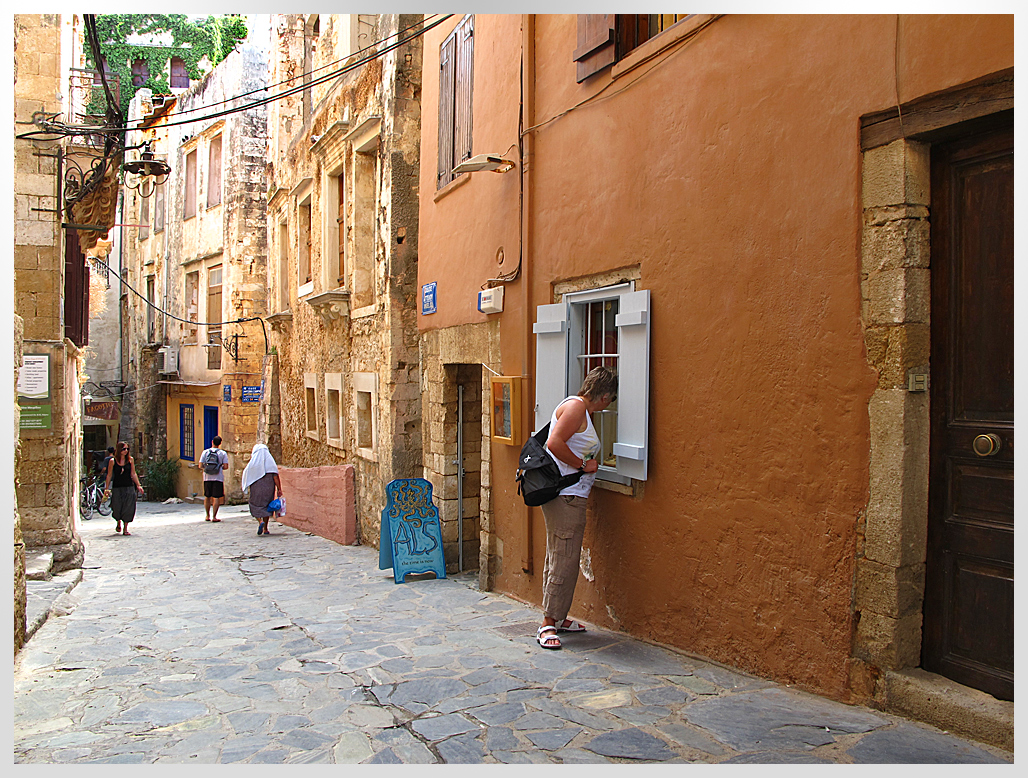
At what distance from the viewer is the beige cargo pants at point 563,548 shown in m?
4.95

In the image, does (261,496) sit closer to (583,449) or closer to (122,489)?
(122,489)

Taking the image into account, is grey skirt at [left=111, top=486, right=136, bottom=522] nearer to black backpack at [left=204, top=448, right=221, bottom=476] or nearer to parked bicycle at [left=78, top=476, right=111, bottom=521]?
black backpack at [left=204, top=448, right=221, bottom=476]

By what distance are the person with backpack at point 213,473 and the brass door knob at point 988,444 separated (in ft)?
43.6

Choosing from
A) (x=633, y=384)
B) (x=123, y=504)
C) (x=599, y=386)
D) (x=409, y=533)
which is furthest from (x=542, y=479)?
(x=123, y=504)

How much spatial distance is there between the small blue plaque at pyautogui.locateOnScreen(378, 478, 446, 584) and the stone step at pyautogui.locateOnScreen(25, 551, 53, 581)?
3.22 m

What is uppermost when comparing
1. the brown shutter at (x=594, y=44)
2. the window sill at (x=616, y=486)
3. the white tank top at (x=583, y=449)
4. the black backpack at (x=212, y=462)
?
the brown shutter at (x=594, y=44)

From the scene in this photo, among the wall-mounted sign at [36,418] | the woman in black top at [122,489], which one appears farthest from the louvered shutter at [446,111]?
the woman in black top at [122,489]

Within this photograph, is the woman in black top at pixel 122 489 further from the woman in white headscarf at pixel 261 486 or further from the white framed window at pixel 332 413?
the white framed window at pixel 332 413

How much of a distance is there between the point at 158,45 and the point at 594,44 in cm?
2550

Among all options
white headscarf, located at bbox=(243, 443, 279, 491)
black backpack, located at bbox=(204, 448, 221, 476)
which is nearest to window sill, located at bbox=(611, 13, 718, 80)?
white headscarf, located at bbox=(243, 443, 279, 491)

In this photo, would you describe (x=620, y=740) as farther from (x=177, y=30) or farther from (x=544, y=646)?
(x=177, y=30)

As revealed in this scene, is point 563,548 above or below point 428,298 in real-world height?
below

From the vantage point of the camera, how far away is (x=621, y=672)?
4.32m

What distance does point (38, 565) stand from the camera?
8078mm
